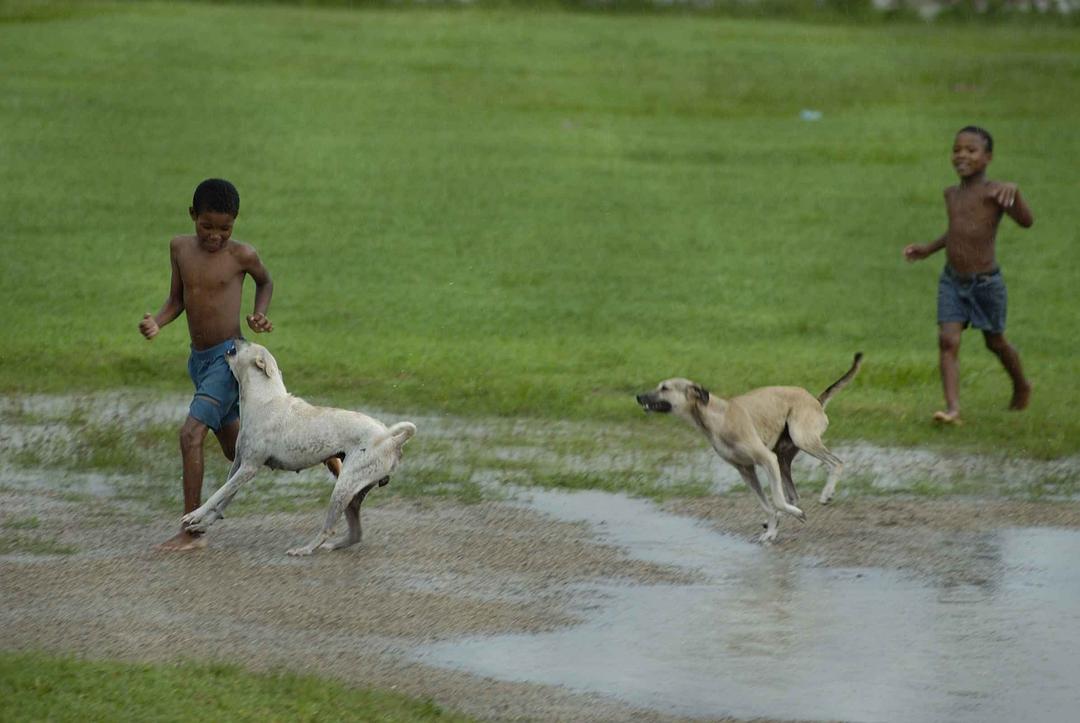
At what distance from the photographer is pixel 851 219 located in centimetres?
1897

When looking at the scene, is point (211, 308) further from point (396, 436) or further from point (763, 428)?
point (763, 428)

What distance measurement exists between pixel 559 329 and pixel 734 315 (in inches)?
55.4

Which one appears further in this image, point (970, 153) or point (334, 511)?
point (970, 153)

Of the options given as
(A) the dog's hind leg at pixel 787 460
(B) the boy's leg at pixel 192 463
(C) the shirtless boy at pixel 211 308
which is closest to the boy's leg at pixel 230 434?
(C) the shirtless boy at pixel 211 308

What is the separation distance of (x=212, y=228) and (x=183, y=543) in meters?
1.43

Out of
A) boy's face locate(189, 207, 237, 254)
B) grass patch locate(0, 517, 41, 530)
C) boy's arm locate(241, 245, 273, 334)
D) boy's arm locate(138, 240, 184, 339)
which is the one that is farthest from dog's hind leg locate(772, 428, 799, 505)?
grass patch locate(0, 517, 41, 530)

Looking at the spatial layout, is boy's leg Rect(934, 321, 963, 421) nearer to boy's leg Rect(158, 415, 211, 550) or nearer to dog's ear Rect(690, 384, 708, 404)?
dog's ear Rect(690, 384, 708, 404)

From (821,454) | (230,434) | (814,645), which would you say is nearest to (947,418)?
(821,454)

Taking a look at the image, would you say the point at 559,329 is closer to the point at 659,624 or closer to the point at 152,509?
the point at 152,509

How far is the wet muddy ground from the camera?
6.41 metres

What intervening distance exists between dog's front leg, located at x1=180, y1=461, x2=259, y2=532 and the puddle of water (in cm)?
161

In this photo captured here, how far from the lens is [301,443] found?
820cm

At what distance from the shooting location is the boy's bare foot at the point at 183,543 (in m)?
8.09

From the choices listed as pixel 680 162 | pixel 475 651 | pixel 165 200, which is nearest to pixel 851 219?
pixel 680 162
